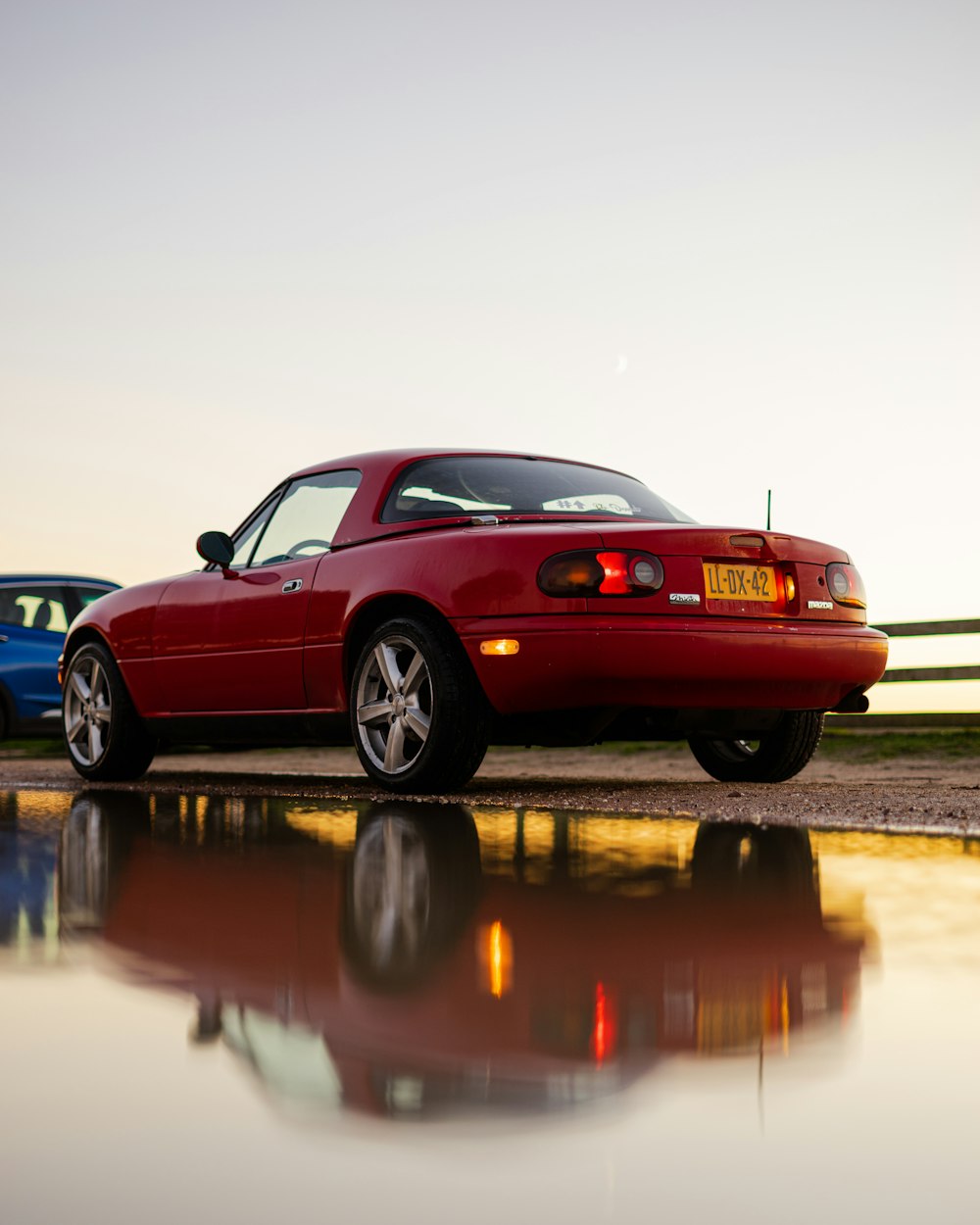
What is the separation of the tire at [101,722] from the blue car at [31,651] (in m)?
4.61

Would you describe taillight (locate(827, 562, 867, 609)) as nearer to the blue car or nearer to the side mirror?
the side mirror

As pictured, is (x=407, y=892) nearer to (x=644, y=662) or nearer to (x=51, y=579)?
(x=644, y=662)

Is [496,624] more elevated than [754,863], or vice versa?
[496,624]

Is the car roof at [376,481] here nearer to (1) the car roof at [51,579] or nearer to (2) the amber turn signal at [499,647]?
(2) the amber turn signal at [499,647]

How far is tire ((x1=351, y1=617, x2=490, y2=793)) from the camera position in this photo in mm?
6414

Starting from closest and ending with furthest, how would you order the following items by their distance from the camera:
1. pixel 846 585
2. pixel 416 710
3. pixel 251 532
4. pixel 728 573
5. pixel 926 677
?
pixel 728 573, pixel 416 710, pixel 846 585, pixel 251 532, pixel 926 677

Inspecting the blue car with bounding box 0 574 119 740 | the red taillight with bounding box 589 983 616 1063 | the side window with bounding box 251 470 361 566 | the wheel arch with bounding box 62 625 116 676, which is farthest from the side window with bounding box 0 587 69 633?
the red taillight with bounding box 589 983 616 1063

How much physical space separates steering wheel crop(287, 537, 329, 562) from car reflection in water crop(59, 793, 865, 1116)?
236cm

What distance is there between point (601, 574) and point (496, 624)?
49 cm

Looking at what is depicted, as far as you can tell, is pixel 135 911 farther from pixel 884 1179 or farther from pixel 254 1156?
pixel 884 1179

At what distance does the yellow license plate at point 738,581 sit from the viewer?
20.6 ft

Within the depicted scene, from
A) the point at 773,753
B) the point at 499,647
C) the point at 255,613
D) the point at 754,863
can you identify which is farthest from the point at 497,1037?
the point at 773,753

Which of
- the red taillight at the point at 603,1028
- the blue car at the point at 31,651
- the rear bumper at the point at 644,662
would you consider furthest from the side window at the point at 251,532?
the blue car at the point at 31,651

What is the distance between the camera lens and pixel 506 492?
7.08 m
